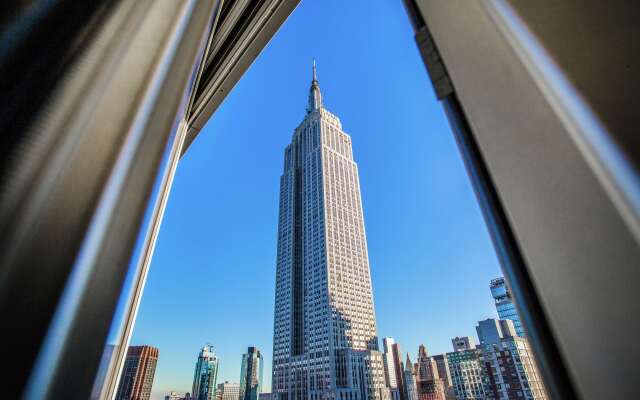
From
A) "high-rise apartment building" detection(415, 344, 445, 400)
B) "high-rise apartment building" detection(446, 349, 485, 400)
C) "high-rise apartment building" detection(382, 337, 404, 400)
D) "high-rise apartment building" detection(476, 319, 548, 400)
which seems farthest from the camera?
"high-rise apartment building" detection(382, 337, 404, 400)

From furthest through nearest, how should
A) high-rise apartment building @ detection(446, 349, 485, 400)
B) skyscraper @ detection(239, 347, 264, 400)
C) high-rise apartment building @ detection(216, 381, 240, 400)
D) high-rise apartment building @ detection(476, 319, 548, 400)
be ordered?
high-rise apartment building @ detection(216, 381, 240, 400) → skyscraper @ detection(239, 347, 264, 400) → high-rise apartment building @ detection(446, 349, 485, 400) → high-rise apartment building @ detection(476, 319, 548, 400)

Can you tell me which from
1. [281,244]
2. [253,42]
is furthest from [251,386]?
[253,42]

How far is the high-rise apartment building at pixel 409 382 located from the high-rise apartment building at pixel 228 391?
21.9 metres

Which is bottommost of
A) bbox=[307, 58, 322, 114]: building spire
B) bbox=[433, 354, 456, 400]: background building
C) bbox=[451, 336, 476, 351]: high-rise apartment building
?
bbox=[433, 354, 456, 400]: background building

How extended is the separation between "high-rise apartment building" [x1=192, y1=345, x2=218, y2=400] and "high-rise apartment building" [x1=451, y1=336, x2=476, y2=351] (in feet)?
72.1

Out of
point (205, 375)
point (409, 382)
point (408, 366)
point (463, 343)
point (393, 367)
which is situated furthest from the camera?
point (205, 375)

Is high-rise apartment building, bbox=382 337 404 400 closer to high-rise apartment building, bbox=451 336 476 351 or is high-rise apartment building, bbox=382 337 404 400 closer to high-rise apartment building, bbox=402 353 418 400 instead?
high-rise apartment building, bbox=402 353 418 400

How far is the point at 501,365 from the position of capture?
1145cm

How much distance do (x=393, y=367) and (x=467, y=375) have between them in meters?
7.44

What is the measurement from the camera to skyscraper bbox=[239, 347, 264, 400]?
88.1ft

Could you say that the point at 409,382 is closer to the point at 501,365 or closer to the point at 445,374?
the point at 445,374

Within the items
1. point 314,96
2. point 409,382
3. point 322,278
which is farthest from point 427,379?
point 314,96

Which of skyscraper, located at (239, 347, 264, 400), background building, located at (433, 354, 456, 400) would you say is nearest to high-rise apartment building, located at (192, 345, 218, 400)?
skyscraper, located at (239, 347, 264, 400)

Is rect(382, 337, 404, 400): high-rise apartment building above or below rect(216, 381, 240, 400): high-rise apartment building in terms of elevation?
above
